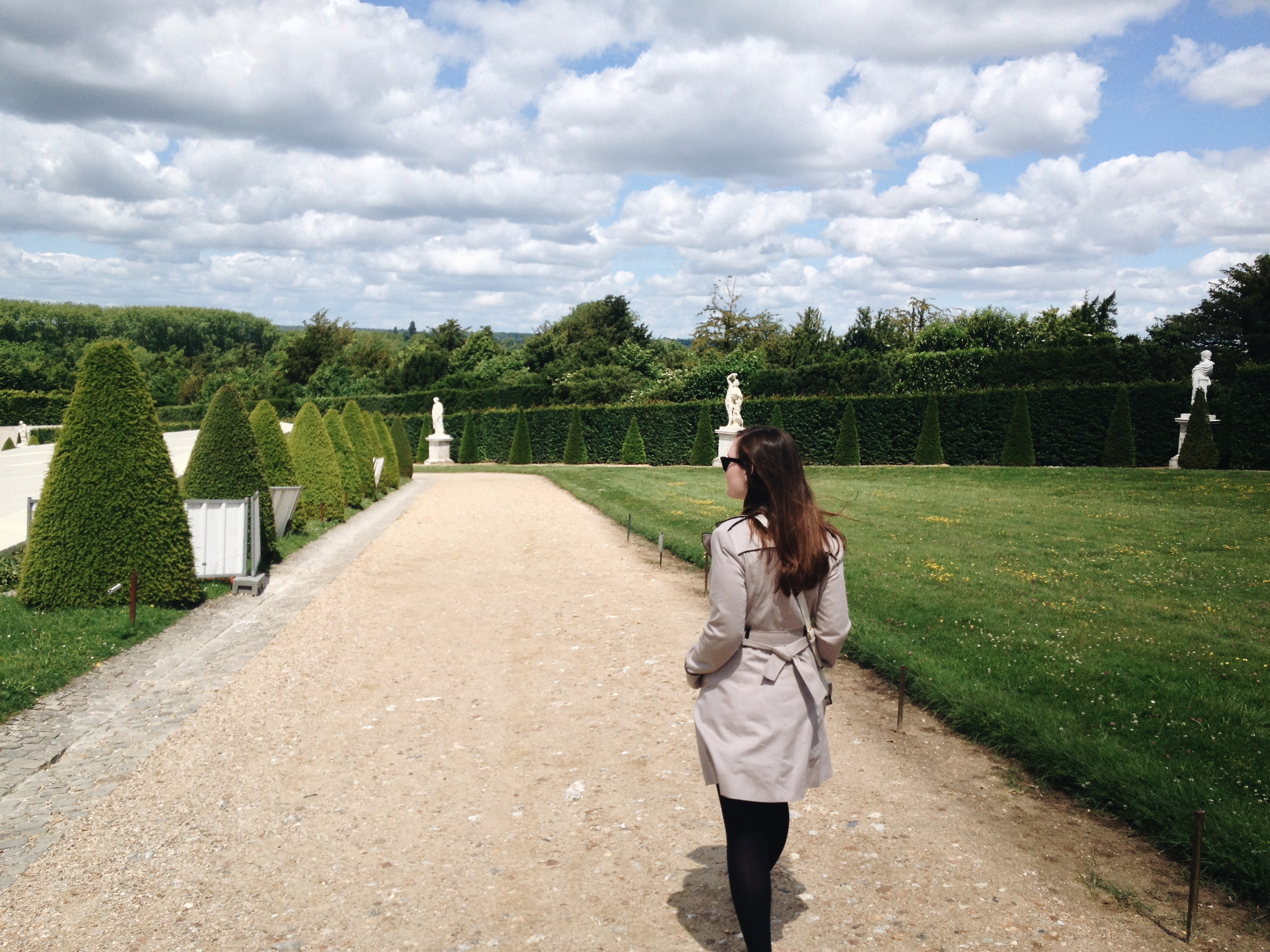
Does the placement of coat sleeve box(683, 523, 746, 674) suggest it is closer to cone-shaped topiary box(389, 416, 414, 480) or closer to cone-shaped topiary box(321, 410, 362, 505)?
cone-shaped topiary box(321, 410, 362, 505)

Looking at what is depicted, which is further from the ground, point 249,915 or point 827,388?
point 827,388

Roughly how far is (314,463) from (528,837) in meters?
13.1

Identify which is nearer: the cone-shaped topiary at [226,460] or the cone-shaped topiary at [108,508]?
the cone-shaped topiary at [108,508]

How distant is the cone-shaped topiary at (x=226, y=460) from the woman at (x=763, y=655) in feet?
30.7

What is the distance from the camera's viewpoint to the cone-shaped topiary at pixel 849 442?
29.7 m

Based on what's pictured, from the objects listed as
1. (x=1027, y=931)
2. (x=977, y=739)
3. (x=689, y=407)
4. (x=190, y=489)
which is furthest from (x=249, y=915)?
(x=689, y=407)

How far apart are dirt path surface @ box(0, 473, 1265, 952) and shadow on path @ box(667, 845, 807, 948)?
0.04 feet

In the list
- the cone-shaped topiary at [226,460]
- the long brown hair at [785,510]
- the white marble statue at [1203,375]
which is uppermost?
the white marble statue at [1203,375]

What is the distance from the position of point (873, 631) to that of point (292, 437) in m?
11.9

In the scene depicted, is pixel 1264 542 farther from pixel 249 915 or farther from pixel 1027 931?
pixel 249 915

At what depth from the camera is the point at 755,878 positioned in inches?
110

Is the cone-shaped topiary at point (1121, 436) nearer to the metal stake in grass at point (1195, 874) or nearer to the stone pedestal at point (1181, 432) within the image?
the stone pedestal at point (1181, 432)

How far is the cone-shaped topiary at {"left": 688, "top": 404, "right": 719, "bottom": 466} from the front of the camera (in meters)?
32.9

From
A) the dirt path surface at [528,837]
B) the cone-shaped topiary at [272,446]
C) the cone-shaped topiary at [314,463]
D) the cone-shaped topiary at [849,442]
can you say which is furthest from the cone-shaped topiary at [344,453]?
the cone-shaped topiary at [849,442]
